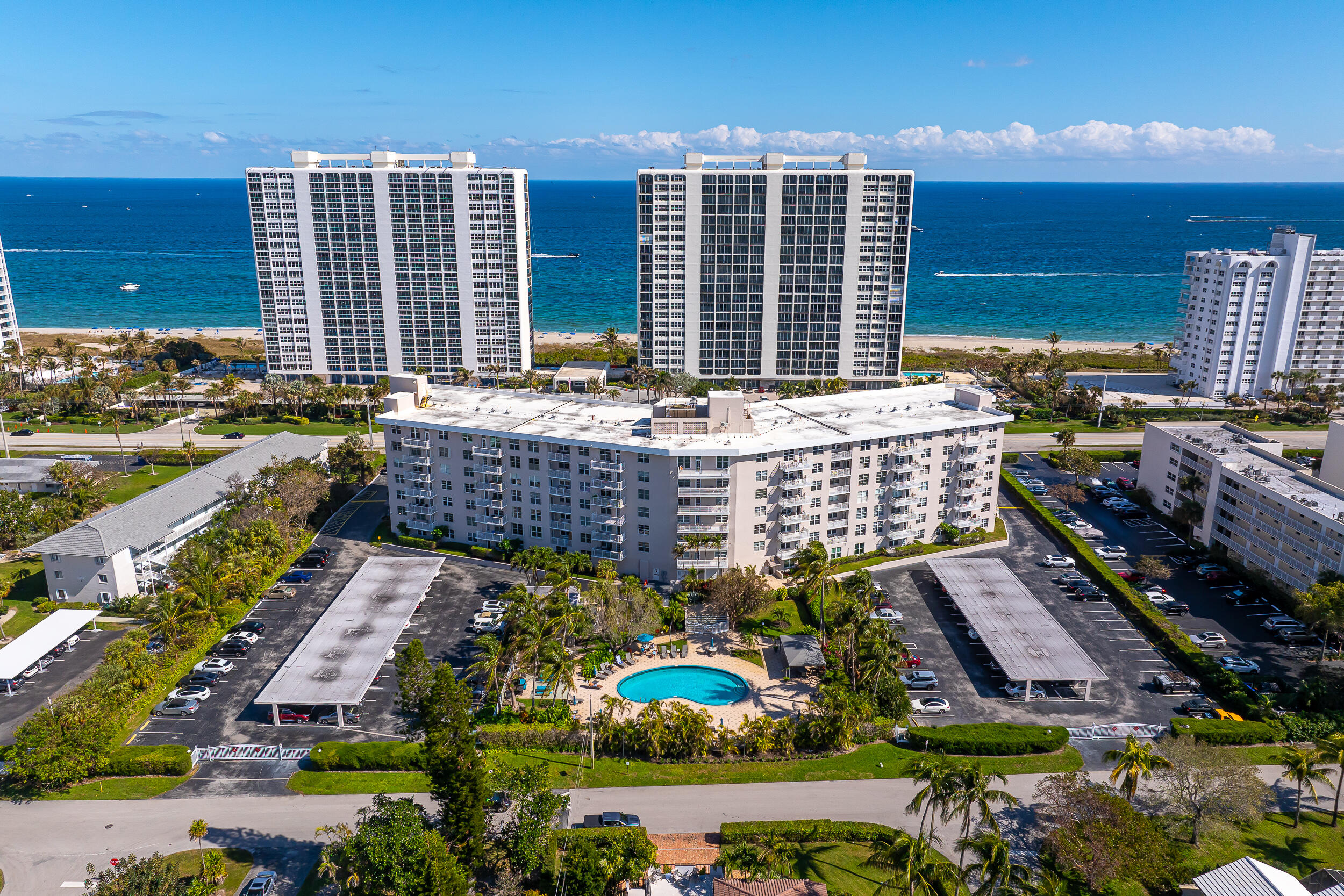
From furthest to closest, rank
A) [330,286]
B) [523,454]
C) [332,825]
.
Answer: [330,286] < [523,454] < [332,825]

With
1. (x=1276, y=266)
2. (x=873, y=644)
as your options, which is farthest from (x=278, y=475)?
(x=1276, y=266)

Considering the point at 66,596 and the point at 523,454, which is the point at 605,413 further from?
the point at 66,596

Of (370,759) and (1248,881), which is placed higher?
(1248,881)

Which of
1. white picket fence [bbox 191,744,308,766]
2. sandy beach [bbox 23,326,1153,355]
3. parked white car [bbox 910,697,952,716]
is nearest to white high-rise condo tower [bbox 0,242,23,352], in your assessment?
sandy beach [bbox 23,326,1153,355]

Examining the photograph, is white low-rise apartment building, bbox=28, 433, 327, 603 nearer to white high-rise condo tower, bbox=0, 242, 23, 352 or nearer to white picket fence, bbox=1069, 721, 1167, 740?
white picket fence, bbox=1069, 721, 1167, 740

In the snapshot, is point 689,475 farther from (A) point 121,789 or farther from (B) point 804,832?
(A) point 121,789

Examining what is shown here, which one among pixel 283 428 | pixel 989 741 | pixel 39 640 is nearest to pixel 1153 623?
pixel 989 741
